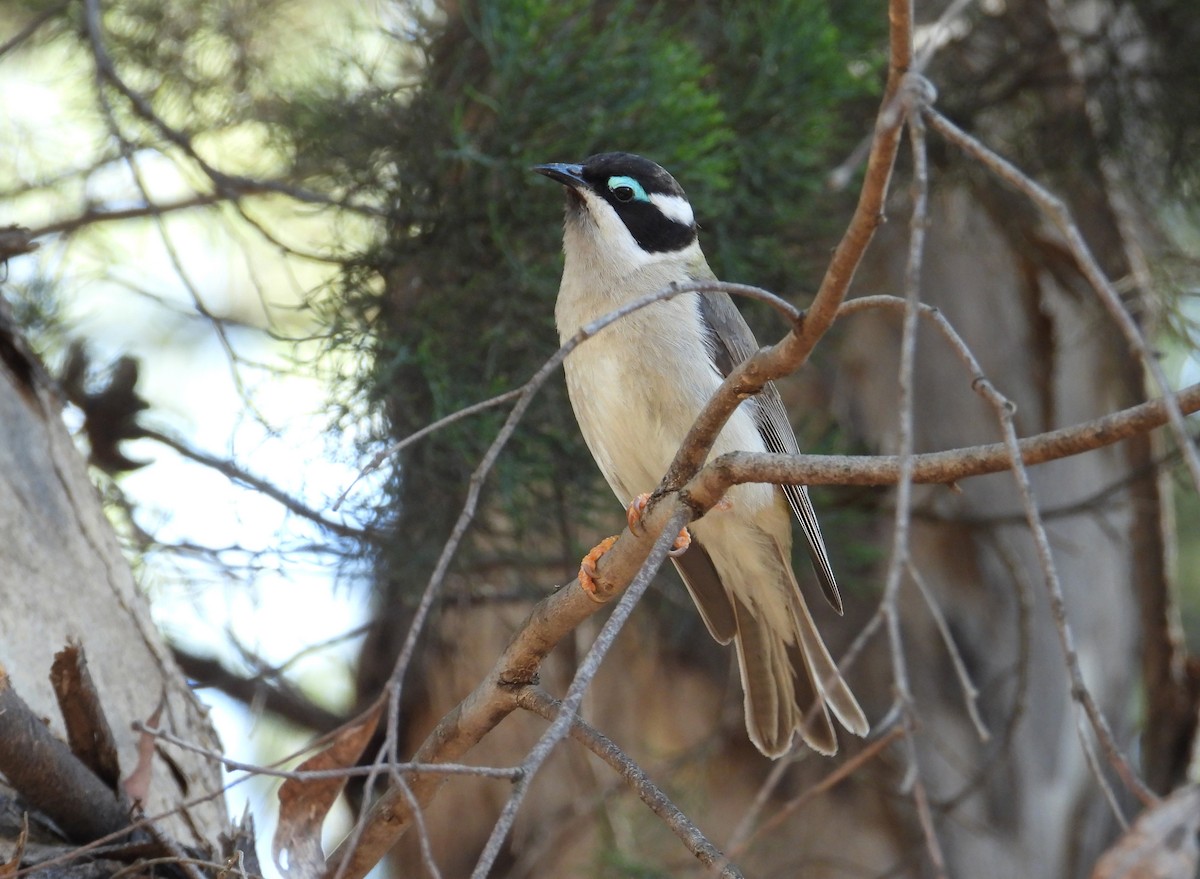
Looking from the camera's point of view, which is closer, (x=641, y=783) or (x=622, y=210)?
(x=641, y=783)

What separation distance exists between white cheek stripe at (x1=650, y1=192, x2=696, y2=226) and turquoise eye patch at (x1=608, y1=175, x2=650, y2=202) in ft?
0.10

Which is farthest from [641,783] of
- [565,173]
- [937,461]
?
[565,173]

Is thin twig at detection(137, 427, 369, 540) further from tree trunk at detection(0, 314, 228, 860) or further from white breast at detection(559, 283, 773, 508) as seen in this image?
white breast at detection(559, 283, 773, 508)

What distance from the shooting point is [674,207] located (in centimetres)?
358

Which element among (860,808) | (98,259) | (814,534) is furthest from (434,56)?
(860,808)

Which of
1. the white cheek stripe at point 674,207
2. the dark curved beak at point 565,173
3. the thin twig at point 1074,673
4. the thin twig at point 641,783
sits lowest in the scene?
the thin twig at point 641,783

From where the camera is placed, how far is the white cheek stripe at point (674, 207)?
11.7ft

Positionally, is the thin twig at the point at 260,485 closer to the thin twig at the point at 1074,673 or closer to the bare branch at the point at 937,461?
the bare branch at the point at 937,461

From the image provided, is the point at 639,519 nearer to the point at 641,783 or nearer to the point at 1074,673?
the point at 641,783

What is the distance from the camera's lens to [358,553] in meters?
3.93

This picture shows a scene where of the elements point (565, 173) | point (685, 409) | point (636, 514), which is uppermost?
point (565, 173)

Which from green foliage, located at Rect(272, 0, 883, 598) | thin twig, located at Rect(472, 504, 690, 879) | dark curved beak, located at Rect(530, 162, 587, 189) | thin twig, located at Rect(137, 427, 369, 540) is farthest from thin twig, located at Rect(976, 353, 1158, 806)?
thin twig, located at Rect(137, 427, 369, 540)

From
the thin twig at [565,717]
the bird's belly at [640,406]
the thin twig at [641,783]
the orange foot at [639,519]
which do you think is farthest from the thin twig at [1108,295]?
the bird's belly at [640,406]

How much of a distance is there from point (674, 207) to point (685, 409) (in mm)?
694
